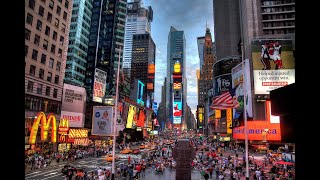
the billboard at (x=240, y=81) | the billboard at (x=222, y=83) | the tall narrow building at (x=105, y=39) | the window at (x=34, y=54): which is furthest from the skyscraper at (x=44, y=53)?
the tall narrow building at (x=105, y=39)

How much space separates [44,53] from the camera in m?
54.0

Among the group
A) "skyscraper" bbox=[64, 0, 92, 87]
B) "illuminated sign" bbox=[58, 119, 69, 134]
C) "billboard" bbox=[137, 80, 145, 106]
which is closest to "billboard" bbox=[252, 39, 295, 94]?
"illuminated sign" bbox=[58, 119, 69, 134]

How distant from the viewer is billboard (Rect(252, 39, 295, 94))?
74.4 metres

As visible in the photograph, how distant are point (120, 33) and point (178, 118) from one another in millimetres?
63364

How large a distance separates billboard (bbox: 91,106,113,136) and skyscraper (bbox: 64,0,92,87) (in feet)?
290

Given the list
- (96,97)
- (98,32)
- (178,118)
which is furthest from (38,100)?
(178,118)

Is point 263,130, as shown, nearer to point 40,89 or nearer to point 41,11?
Answer: point 40,89

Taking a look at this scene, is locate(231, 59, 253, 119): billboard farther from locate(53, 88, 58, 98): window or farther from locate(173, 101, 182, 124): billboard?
locate(173, 101, 182, 124): billboard

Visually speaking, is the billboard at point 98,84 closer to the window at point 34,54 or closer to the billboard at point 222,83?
the window at point 34,54

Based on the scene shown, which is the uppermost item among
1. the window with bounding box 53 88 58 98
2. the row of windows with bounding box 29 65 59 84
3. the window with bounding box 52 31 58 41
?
the window with bounding box 52 31 58 41

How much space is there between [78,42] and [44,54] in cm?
6413

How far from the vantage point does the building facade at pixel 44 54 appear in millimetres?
49172
